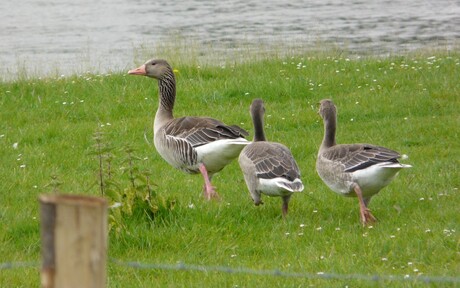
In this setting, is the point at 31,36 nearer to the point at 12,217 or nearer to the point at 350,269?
the point at 12,217

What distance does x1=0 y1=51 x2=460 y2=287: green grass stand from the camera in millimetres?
7758

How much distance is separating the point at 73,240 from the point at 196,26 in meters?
28.3

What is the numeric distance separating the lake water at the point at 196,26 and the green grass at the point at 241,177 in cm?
622

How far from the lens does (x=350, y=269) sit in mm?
7375

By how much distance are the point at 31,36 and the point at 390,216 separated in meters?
22.7

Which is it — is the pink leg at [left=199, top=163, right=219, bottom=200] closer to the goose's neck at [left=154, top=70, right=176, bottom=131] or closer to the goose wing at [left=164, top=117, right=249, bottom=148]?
the goose wing at [left=164, top=117, right=249, bottom=148]

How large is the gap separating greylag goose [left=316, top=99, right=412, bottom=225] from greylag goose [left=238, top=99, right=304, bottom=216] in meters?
0.40

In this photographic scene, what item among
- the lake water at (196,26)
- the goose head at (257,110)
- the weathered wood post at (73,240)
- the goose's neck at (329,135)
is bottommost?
the lake water at (196,26)

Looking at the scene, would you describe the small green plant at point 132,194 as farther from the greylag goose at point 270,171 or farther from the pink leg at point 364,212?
the pink leg at point 364,212

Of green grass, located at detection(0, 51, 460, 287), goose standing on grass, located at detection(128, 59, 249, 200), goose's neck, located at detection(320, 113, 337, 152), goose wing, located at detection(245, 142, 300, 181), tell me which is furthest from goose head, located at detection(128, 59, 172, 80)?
goose's neck, located at detection(320, 113, 337, 152)

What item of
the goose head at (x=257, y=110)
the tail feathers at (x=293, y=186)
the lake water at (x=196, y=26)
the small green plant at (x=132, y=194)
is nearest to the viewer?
the small green plant at (x=132, y=194)

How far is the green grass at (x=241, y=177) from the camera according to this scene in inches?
305

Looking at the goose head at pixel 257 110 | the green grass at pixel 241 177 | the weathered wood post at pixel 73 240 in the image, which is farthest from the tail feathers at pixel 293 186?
the weathered wood post at pixel 73 240

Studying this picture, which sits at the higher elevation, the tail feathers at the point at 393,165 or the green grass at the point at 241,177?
the tail feathers at the point at 393,165
